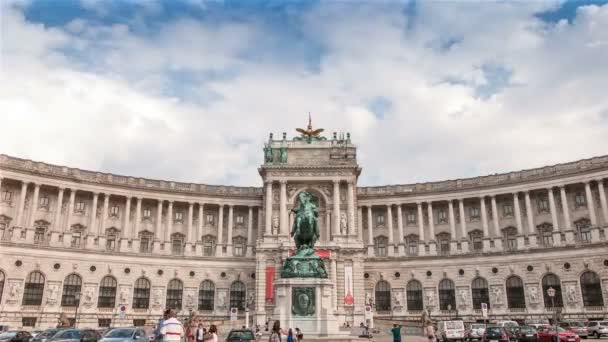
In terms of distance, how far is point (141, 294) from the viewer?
68812mm

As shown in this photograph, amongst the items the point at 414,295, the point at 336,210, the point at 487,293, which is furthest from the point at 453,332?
the point at 336,210

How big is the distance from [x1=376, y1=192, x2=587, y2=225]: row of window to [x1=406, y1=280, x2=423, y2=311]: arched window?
372 inches

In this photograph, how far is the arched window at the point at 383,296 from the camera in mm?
71562

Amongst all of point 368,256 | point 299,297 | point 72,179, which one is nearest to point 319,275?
point 299,297

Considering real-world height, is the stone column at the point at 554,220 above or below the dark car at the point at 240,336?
above

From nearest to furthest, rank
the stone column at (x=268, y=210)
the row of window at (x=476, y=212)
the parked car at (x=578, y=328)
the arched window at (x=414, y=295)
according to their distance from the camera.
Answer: the parked car at (x=578, y=328), the row of window at (x=476, y=212), the arched window at (x=414, y=295), the stone column at (x=268, y=210)

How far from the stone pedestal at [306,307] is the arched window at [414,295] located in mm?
42446

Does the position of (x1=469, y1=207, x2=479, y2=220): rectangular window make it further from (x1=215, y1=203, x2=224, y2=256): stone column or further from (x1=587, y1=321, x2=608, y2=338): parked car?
(x1=215, y1=203, x2=224, y2=256): stone column

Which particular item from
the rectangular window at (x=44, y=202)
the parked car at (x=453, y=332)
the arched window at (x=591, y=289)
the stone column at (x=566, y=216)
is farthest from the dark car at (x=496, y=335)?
the rectangular window at (x=44, y=202)

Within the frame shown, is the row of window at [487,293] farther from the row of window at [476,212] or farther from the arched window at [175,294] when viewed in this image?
the arched window at [175,294]

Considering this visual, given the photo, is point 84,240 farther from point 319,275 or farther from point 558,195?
point 558,195

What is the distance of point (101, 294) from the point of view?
2621 inches

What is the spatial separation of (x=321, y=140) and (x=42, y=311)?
43144mm

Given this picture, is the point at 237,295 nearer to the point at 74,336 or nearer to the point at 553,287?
the point at 553,287
